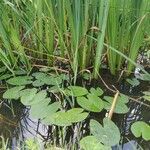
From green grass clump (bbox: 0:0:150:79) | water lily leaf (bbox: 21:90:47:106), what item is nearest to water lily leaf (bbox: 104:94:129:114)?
green grass clump (bbox: 0:0:150:79)

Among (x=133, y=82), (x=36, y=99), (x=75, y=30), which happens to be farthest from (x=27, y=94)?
(x=133, y=82)

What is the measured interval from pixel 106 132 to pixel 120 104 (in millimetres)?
205

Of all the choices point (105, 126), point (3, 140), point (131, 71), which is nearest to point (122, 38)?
point (131, 71)

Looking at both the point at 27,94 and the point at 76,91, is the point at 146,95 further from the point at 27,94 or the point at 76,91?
the point at 27,94

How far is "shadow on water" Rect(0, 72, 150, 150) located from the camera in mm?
1388

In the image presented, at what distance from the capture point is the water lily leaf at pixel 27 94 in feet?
5.10

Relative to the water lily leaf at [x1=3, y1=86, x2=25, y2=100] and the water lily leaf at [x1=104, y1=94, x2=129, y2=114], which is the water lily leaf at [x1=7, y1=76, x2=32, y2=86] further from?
the water lily leaf at [x1=104, y1=94, x2=129, y2=114]

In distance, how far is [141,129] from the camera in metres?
1.40

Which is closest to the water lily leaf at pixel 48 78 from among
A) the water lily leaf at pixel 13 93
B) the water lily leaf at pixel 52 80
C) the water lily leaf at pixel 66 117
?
the water lily leaf at pixel 52 80

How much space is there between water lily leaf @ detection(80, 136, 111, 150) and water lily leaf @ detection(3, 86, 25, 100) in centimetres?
40

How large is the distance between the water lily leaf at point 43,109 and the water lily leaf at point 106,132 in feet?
0.57

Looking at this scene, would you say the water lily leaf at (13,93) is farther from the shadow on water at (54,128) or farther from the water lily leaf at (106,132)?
the water lily leaf at (106,132)

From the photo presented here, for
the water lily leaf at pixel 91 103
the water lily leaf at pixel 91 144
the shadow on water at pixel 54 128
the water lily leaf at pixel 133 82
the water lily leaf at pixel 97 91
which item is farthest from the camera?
the water lily leaf at pixel 133 82

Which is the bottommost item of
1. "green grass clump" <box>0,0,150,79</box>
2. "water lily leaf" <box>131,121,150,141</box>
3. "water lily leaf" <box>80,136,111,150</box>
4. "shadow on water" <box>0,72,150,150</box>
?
"shadow on water" <box>0,72,150,150</box>
